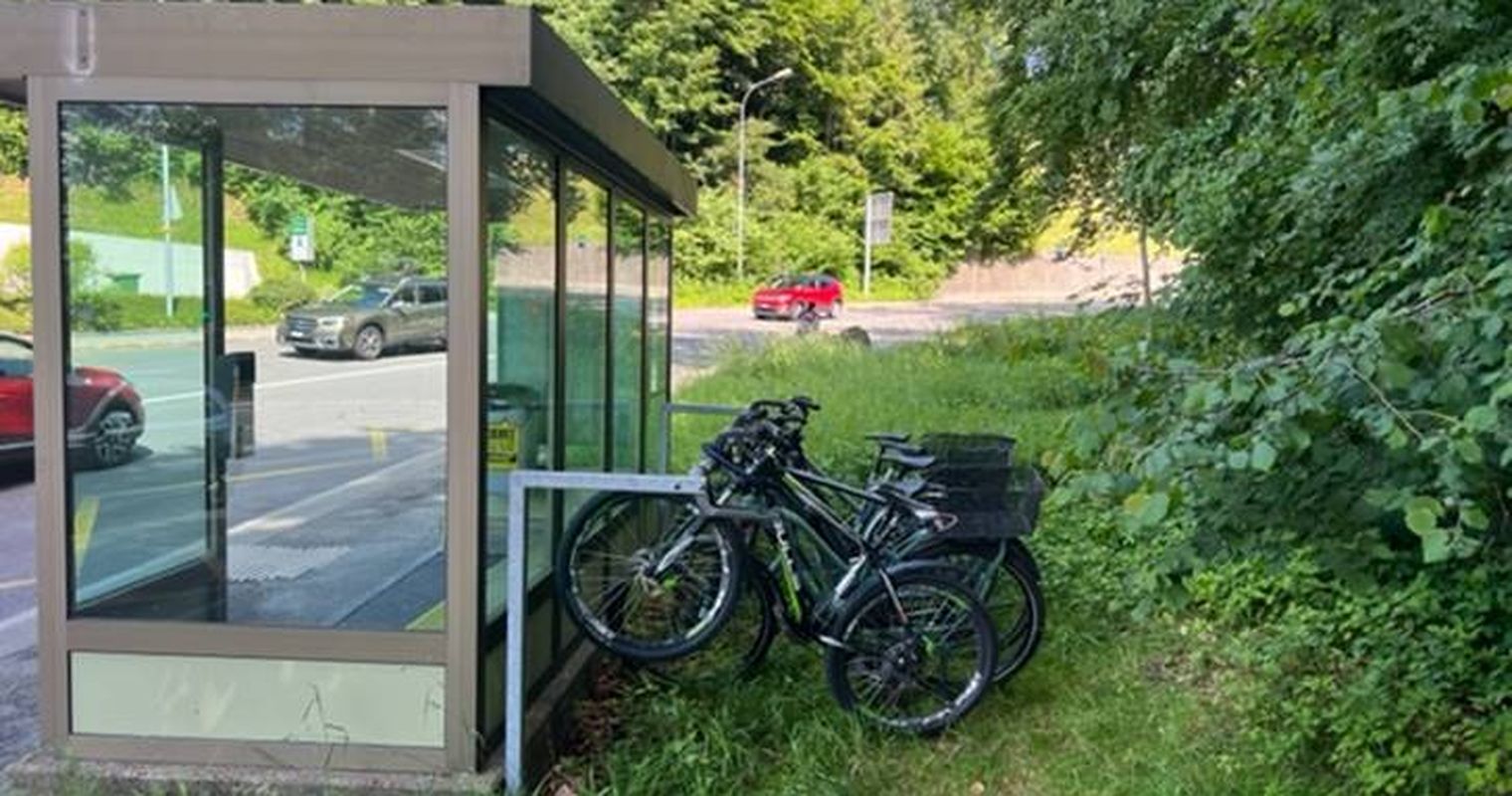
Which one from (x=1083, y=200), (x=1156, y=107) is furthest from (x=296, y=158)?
(x=1083, y=200)

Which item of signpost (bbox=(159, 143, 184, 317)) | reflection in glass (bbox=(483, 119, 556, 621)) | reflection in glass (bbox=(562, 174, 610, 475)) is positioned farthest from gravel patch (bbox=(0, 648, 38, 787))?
reflection in glass (bbox=(562, 174, 610, 475))

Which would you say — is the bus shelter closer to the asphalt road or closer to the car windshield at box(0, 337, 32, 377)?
the asphalt road

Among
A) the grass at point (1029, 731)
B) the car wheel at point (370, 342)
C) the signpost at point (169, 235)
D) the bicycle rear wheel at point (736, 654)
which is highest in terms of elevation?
the signpost at point (169, 235)

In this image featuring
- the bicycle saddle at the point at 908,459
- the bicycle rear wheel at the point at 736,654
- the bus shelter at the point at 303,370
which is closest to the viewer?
the bus shelter at the point at 303,370

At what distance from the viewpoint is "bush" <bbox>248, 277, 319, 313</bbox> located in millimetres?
3750

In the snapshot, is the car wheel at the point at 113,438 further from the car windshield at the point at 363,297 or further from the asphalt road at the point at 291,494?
the car windshield at the point at 363,297

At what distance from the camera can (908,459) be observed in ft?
13.3

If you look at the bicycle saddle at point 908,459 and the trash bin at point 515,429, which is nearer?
the trash bin at point 515,429

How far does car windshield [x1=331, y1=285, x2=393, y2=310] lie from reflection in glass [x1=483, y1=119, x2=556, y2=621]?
40 cm

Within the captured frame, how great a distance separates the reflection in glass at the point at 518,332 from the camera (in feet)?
11.1

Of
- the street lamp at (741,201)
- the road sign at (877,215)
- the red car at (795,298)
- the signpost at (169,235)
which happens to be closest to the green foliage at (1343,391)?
the signpost at (169,235)

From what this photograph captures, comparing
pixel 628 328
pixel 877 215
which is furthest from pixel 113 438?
pixel 877 215

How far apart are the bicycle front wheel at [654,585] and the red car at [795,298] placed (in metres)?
24.6

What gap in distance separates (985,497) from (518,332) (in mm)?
1631
